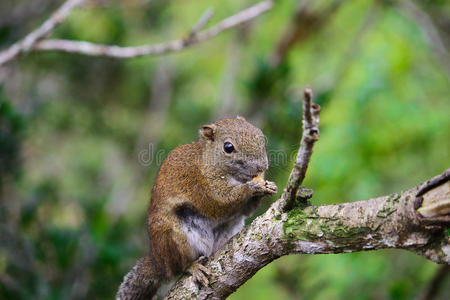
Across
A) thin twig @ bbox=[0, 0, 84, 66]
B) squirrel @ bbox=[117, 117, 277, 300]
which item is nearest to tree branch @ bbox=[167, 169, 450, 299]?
squirrel @ bbox=[117, 117, 277, 300]

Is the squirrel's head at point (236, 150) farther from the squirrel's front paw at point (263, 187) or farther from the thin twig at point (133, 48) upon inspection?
the thin twig at point (133, 48)

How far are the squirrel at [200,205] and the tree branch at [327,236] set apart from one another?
60 cm

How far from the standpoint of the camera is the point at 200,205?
11.1ft

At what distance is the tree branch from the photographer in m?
1.82

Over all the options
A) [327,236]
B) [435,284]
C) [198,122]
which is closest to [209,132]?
[327,236]

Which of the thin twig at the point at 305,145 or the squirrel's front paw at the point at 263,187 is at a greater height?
the squirrel's front paw at the point at 263,187

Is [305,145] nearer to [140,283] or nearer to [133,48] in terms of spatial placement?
[140,283]

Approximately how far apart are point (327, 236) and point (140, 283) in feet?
5.74

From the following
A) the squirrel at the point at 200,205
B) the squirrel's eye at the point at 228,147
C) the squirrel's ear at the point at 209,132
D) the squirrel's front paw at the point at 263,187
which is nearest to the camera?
the squirrel's front paw at the point at 263,187

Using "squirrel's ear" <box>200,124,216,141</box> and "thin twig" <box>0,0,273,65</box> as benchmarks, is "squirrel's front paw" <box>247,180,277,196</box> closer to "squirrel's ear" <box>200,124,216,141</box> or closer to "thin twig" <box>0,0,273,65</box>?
"squirrel's ear" <box>200,124,216,141</box>

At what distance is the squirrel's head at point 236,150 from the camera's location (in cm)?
333

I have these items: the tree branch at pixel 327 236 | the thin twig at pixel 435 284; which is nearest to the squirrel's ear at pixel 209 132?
the tree branch at pixel 327 236

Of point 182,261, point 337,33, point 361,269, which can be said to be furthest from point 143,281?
point 337,33

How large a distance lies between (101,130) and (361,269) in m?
3.71
